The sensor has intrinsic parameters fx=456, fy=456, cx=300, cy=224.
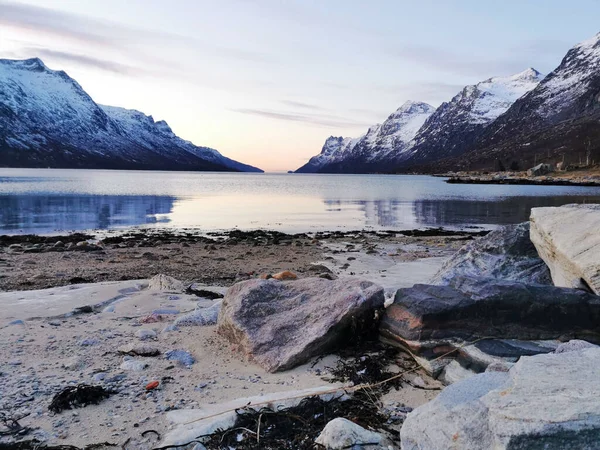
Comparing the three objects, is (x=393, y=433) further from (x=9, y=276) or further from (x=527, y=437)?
(x=9, y=276)

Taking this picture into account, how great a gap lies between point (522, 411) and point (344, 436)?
1.53 metres

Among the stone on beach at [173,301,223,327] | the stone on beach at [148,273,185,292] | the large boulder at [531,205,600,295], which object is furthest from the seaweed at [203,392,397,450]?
the stone on beach at [148,273,185,292]

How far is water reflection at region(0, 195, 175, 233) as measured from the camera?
2734 cm

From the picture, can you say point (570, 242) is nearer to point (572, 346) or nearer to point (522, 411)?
point (572, 346)

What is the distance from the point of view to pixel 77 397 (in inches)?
179

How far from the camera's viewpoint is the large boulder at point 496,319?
199 inches

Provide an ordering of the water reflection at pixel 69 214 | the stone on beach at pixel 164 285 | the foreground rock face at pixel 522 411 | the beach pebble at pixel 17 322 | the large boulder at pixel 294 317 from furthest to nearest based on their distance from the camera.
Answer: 1. the water reflection at pixel 69 214
2. the stone on beach at pixel 164 285
3. the beach pebble at pixel 17 322
4. the large boulder at pixel 294 317
5. the foreground rock face at pixel 522 411

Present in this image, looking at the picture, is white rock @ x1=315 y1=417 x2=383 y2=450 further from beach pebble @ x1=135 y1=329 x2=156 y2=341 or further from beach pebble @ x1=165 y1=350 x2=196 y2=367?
beach pebble @ x1=135 y1=329 x2=156 y2=341

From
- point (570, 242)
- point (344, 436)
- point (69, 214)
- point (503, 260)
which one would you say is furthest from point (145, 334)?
point (69, 214)

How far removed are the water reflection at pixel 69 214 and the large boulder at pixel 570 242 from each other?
24.7m

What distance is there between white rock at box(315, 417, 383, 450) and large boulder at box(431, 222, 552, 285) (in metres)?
4.80

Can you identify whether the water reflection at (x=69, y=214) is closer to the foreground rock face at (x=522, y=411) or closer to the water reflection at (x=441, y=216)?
the water reflection at (x=441, y=216)

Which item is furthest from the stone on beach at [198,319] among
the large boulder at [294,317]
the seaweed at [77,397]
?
the seaweed at [77,397]

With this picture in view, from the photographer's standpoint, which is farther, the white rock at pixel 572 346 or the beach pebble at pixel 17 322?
the beach pebble at pixel 17 322
